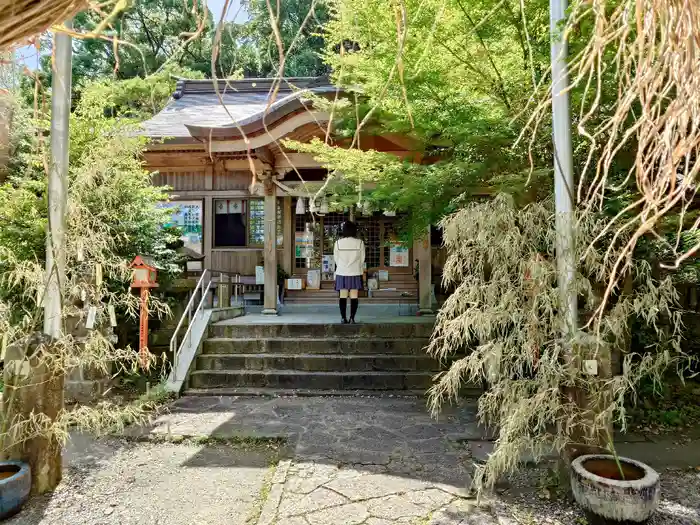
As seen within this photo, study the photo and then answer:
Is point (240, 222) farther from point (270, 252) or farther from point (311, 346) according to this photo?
point (311, 346)

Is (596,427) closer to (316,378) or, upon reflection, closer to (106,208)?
(316,378)

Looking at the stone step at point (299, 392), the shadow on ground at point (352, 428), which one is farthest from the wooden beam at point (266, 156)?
the shadow on ground at point (352, 428)

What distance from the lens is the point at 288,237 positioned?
11508 millimetres

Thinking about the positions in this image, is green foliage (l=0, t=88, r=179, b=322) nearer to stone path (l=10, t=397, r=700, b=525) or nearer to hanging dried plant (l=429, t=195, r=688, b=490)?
stone path (l=10, t=397, r=700, b=525)

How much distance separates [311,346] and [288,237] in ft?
16.2

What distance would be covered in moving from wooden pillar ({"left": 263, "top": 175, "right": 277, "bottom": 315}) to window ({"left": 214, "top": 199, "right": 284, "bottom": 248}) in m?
1.83

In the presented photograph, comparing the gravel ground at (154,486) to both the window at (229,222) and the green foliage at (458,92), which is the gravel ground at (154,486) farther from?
the window at (229,222)

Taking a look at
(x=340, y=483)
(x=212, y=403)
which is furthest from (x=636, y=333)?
(x=212, y=403)

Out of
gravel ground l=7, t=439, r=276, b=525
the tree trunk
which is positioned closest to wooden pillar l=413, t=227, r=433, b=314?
gravel ground l=7, t=439, r=276, b=525

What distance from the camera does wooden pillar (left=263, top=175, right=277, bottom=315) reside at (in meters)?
9.61

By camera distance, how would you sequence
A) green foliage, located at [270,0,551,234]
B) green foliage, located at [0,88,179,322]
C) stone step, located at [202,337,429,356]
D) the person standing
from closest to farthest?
green foliage, located at [270,0,551,234] → green foliage, located at [0,88,179,322] → stone step, located at [202,337,429,356] → the person standing

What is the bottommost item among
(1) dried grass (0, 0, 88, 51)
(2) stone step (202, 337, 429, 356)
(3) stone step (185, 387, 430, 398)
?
(3) stone step (185, 387, 430, 398)

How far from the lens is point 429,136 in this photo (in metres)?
5.16

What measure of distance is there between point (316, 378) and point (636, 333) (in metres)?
4.36
